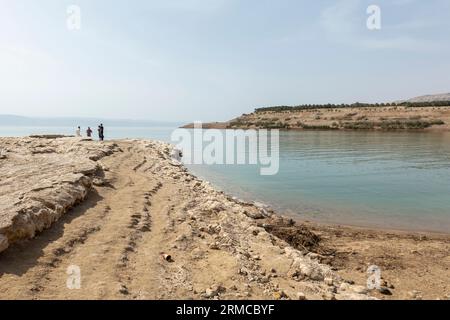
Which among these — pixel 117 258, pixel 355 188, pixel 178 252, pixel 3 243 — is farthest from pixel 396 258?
pixel 355 188

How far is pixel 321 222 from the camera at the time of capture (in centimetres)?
1476

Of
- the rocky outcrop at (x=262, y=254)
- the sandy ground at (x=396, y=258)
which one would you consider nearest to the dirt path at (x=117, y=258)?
the rocky outcrop at (x=262, y=254)

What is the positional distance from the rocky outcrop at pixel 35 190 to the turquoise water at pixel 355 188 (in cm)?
875

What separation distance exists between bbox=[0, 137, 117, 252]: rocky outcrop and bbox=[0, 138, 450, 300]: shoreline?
65 mm

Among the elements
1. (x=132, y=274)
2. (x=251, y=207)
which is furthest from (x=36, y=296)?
(x=251, y=207)

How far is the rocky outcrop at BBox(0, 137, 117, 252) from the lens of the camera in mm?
7888

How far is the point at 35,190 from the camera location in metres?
10.2

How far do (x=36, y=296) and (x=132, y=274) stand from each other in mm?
1669

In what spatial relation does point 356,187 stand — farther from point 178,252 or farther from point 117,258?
point 117,258

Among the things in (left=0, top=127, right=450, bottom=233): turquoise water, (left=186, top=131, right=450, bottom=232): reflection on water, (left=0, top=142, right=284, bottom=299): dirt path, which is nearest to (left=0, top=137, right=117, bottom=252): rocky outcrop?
(left=0, top=142, right=284, bottom=299): dirt path

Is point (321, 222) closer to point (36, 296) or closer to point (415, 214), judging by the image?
point (415, 214)

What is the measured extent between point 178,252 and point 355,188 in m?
14.7

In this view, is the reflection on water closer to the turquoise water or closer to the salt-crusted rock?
the turquoise water

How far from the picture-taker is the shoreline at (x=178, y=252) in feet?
22.1
